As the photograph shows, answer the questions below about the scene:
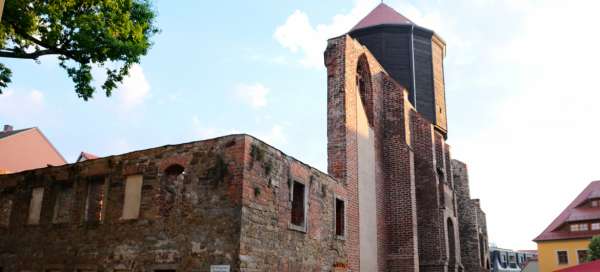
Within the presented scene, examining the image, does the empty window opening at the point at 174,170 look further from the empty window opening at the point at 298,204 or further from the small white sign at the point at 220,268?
the empty window opening at the point at 298,204

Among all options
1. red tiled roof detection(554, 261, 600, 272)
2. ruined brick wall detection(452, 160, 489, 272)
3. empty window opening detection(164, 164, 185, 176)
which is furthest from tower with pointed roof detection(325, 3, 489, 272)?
red tiled roof detection(554, 261, 600, 272)

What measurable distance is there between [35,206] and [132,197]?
12.0 feet

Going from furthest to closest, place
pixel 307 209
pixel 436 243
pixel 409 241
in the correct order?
pixel 436 243, pixel 409 241, pixel 307 209

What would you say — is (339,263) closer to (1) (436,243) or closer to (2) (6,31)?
(1) (436,243)

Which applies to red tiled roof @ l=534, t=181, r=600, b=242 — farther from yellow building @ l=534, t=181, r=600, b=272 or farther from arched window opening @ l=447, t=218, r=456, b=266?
arched window opening @ l=447, t=218, r=456, b=266

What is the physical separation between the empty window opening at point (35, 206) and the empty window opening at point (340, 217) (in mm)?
8063

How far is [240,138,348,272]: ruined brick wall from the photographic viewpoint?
11.0 m

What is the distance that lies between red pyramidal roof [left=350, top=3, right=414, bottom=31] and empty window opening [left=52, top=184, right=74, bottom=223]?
16.5 m

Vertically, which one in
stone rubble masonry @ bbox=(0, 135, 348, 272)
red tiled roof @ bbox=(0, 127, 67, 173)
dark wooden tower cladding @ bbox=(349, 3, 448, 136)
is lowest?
stone rubble masonry @ bbox=(0, 135, 348, 272)

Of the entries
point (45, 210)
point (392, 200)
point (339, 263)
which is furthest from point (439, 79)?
point (45, 210)

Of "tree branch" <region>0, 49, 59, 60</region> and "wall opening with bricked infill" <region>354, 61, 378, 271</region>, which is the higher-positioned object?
"tree branch" <region>0, 49, 59, 60</region>

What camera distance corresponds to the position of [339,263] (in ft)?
47.8

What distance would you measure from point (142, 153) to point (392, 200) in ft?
31.3

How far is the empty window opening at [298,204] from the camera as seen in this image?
1307 centimetres
